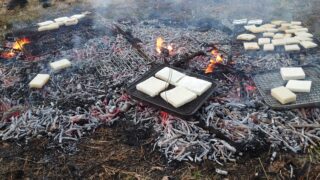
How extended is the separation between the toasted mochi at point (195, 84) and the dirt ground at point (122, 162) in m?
1.17

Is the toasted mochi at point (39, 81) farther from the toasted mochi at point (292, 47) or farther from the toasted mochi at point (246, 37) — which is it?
the toasted mochi at point (292, 47)

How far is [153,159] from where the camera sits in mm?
4812

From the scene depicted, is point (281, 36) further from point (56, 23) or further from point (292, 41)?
point (56, 23)

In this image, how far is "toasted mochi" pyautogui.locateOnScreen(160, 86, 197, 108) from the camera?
5.27m

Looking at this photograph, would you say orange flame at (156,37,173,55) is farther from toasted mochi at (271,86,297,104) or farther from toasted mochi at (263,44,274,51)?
toasted mochi at (271,86,297,104)

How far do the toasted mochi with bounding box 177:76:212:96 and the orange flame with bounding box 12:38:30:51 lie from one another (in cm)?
535

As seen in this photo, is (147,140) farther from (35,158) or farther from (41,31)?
(41,31)

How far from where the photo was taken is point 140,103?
19.2 feet

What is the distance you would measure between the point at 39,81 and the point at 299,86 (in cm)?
556

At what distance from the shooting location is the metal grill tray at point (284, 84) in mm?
5266

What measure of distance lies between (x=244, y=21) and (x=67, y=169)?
6.86m

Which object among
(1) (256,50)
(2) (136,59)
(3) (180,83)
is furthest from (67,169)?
(1) (256,50)

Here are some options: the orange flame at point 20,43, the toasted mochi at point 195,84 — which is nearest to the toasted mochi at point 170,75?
the toasted mochi at point 195,84

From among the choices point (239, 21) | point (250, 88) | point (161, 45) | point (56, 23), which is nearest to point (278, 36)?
point (239, 21)
